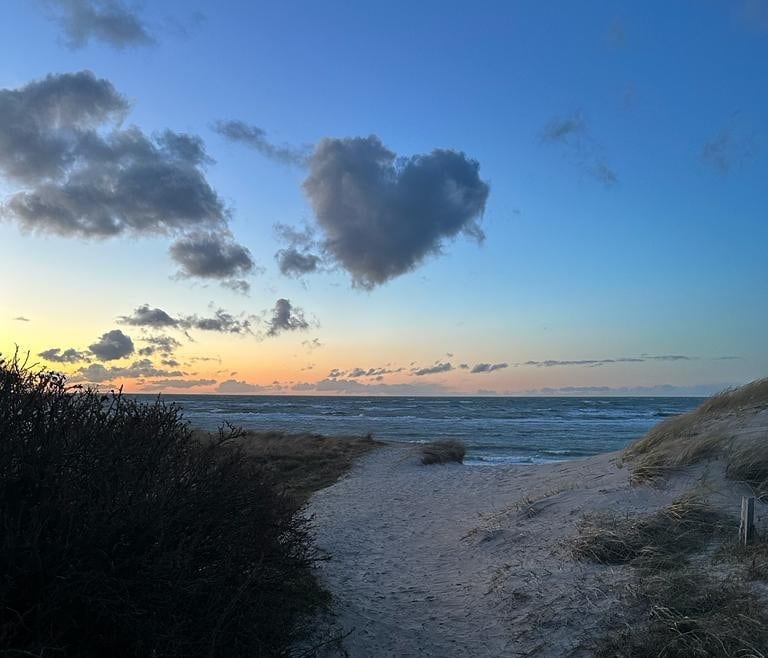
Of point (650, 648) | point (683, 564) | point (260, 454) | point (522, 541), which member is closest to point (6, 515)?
point (650, 648)

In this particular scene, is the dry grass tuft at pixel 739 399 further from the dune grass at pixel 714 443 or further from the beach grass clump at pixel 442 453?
the beach grass clump at pixel 442 453

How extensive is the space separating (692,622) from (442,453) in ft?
53.4

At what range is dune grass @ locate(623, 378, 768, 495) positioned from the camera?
29.5ft

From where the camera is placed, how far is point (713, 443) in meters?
10.2

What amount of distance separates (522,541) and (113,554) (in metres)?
6.65

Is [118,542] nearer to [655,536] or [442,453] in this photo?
[655,536]

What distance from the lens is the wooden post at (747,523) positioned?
6.70 metres

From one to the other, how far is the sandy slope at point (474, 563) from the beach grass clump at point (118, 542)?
6.24 ft

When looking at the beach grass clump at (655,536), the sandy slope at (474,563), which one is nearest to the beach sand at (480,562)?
the sandy slope at (474,563)

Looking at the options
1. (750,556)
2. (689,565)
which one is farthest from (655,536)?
(750,556)

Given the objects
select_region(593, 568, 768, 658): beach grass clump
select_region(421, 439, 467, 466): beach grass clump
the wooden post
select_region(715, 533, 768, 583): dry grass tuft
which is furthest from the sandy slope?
select_region(421, 439, 467, 466): beach grass clump

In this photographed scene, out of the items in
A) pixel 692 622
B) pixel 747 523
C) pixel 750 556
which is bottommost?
pixel 692 622

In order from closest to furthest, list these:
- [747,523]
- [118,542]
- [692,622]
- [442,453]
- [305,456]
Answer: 1. [118,542]
2. [692,622]
3. [747,523]
4. [305,456]
5. [442,453]

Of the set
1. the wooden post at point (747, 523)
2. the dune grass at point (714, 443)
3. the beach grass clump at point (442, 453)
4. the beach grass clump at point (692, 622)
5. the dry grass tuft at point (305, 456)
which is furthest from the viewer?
the beach grass clump at point (442, 453)
